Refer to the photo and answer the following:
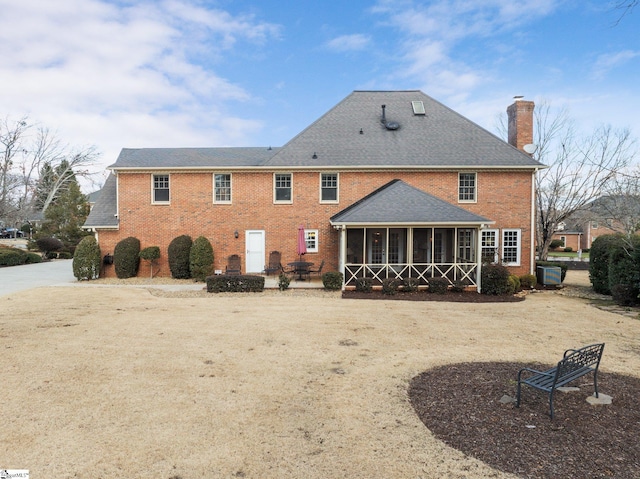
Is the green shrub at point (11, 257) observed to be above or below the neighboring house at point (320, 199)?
below

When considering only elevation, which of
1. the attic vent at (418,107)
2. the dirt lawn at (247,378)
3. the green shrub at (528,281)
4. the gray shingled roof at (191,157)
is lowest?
the dirt lawn at (247,378)

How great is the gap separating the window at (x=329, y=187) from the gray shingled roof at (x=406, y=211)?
2499 millimetres

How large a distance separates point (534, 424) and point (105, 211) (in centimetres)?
2102

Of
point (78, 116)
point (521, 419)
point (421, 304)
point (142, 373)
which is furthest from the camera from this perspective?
point (78, 116)

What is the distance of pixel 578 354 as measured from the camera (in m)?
5.14

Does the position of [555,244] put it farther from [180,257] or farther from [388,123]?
[180,257]

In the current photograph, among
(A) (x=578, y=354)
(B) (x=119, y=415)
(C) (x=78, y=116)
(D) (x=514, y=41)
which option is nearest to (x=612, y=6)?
(A) (x=578, y=354)

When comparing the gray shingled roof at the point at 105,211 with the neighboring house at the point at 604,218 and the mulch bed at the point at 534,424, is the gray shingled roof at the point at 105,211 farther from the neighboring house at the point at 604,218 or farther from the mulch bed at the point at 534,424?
the neighboring house at the point at 604,218

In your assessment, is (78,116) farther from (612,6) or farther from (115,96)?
(612,6)

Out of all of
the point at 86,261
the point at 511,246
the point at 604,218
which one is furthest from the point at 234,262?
the point at 604,218

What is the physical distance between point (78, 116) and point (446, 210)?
2566 centimetres

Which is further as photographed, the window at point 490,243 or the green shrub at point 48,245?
the green shrub at point 48,245

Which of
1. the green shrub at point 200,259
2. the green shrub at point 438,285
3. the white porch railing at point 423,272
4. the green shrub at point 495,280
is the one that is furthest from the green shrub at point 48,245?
the green shrub at point 495,280

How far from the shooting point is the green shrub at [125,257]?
17.9 metres
